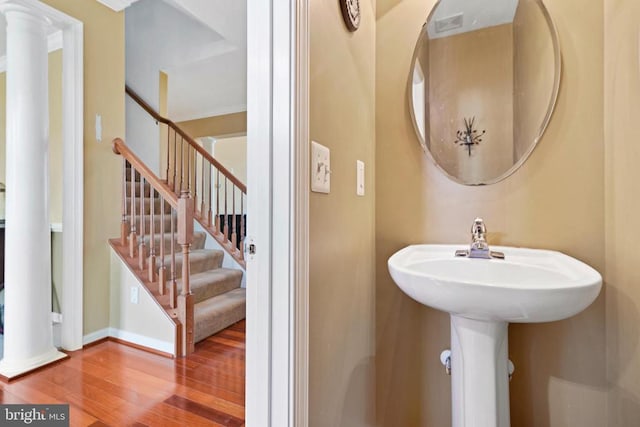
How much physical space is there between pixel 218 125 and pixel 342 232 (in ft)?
14.1

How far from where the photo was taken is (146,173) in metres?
2.15

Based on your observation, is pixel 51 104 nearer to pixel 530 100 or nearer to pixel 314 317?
pixel 314 317

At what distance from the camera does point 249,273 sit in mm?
692

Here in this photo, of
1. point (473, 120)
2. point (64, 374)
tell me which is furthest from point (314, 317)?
point (64, 374)

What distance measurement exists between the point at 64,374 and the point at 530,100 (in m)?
2.65

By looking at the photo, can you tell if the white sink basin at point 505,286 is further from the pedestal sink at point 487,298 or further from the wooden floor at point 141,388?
the wooden floor at point 141,388

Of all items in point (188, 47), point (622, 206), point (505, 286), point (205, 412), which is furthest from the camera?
point (188, 47)

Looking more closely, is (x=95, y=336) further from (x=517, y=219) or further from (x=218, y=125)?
(x=218, y=125)

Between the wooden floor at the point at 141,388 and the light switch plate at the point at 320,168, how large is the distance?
3.99 feet

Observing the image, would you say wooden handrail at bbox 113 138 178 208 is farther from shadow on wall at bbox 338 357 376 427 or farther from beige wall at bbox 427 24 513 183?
beige wall at bbox 427 24 513 183

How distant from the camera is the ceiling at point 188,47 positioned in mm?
2344

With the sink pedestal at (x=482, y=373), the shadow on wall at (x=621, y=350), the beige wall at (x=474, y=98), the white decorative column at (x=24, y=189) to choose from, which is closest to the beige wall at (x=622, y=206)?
the shadow on wall at (x=621, y=350)

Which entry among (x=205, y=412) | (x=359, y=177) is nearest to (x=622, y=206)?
(x=359, y=177)

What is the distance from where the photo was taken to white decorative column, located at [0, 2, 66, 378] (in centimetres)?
173
